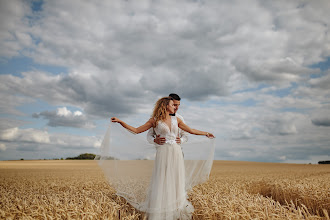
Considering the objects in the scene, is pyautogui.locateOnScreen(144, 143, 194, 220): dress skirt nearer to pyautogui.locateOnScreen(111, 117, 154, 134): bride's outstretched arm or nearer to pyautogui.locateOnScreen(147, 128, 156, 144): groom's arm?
pyautogui.locateOnScreen(147, 128, 156, 144): groom's arm

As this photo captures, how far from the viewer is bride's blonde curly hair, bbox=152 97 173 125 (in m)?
5.65

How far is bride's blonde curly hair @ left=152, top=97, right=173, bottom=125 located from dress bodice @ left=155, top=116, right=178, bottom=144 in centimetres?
15

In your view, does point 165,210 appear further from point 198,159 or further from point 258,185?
point 258,185

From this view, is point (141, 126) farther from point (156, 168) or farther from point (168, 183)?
point (168, 183)

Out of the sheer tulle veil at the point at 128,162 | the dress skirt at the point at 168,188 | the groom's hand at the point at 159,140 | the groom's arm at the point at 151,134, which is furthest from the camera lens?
the sheer tulle veil at the point at 128,162

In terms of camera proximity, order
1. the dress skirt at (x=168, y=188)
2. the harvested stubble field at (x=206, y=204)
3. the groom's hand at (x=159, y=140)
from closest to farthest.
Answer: the harvested stubble field at (x=206, y=204) → the dress skirt at (x=168, y=188) → the groom's hand at (x=159, y=140)

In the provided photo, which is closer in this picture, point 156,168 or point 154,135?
point 156,168

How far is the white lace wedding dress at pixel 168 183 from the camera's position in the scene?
5.64m

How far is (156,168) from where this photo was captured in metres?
5.95

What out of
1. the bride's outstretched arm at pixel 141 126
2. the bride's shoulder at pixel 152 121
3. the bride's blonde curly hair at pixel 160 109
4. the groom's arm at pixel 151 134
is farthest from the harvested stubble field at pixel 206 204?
the bride's blonde curly hair at pixel 160 109

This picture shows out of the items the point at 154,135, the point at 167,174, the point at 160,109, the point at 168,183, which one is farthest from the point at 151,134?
the point at 168,183

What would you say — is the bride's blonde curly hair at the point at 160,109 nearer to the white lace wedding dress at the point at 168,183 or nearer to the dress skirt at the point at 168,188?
the white lace wedding dress at the point at 168,183

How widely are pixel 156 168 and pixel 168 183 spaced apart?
0.48 meters

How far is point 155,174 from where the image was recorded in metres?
5.96
